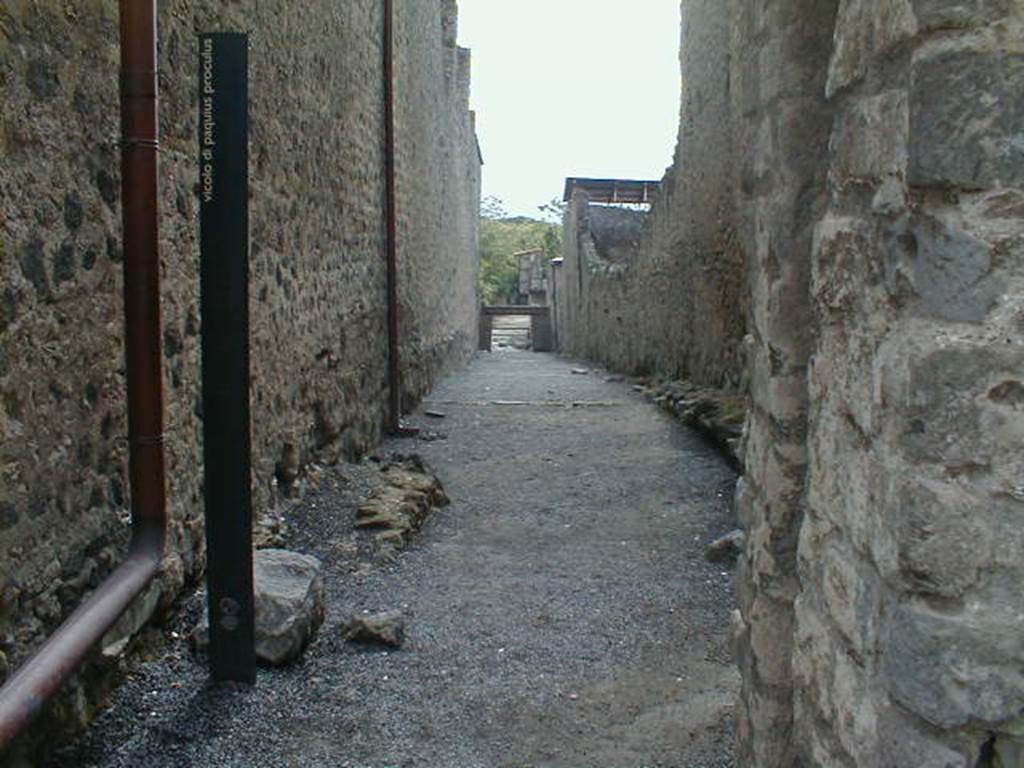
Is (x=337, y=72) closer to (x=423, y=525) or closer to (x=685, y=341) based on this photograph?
(x=423, y=525)

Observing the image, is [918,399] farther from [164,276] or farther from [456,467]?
[456,467]

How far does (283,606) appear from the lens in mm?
3494

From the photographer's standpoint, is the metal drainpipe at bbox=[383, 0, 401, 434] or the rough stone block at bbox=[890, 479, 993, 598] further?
the metal drainpipe at bbox=[383, 0, 401, 434]

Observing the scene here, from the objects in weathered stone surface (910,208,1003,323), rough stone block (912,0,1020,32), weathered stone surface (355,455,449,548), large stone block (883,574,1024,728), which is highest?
rough stone block (912,0,1020,32)

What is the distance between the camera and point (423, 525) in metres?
5.45

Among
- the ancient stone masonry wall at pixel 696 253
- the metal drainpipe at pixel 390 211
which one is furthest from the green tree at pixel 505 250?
the metal drainpipe at pixel 390 211

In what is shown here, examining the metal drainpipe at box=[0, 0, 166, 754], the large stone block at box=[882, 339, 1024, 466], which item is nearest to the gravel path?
the metal drainpipe at box=[0, 0, 166, 754]

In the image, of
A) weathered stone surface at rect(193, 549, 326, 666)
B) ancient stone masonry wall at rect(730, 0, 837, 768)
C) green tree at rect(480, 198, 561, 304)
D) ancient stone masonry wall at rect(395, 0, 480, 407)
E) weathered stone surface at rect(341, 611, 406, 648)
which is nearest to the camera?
ancient stone masonry wall at rect(730, 0, 837, 768)

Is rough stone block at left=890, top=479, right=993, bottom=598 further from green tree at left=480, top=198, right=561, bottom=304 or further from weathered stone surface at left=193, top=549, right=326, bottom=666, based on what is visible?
green tree at left=480, top=198, right=561, bottom=304

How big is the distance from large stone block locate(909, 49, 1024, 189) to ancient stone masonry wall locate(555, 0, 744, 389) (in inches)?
253

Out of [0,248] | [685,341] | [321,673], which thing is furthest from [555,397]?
[0,248]

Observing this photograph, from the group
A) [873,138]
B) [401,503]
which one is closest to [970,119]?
[873,138]

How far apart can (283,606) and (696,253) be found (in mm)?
6697

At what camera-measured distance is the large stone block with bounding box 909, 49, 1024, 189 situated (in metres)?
1.29
